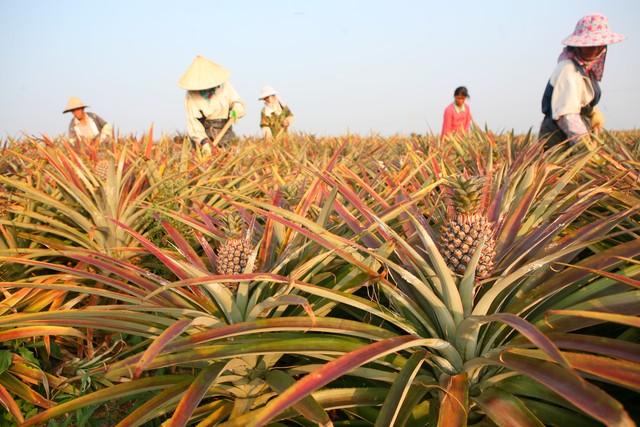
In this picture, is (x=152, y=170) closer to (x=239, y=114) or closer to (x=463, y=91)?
(x=239, y=114)

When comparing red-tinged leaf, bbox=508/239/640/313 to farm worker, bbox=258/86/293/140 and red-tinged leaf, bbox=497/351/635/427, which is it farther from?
farm worker, bbox=258/86/293/140

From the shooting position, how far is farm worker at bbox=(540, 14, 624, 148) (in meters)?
3.34

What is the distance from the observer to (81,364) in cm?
177

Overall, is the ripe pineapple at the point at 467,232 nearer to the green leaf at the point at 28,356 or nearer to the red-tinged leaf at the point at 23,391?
the red-tinged leaf at the point at 23,391

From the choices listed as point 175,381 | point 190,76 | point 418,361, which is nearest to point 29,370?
point 175,381

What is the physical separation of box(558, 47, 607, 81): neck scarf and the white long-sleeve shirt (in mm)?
3705

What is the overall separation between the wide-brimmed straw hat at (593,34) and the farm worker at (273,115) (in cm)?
474

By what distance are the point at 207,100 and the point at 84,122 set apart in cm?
254

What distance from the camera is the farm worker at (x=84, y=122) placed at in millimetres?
7043

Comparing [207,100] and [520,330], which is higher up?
[207,100]

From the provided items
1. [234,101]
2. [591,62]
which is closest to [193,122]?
[234,101]

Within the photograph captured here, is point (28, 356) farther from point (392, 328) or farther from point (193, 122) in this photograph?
point (193, 122)

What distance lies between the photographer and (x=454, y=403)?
920mm

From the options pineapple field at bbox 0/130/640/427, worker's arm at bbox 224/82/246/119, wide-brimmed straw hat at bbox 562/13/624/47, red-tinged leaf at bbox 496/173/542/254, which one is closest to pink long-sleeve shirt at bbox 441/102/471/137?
worker's arm at bbox 224/82/246/119
